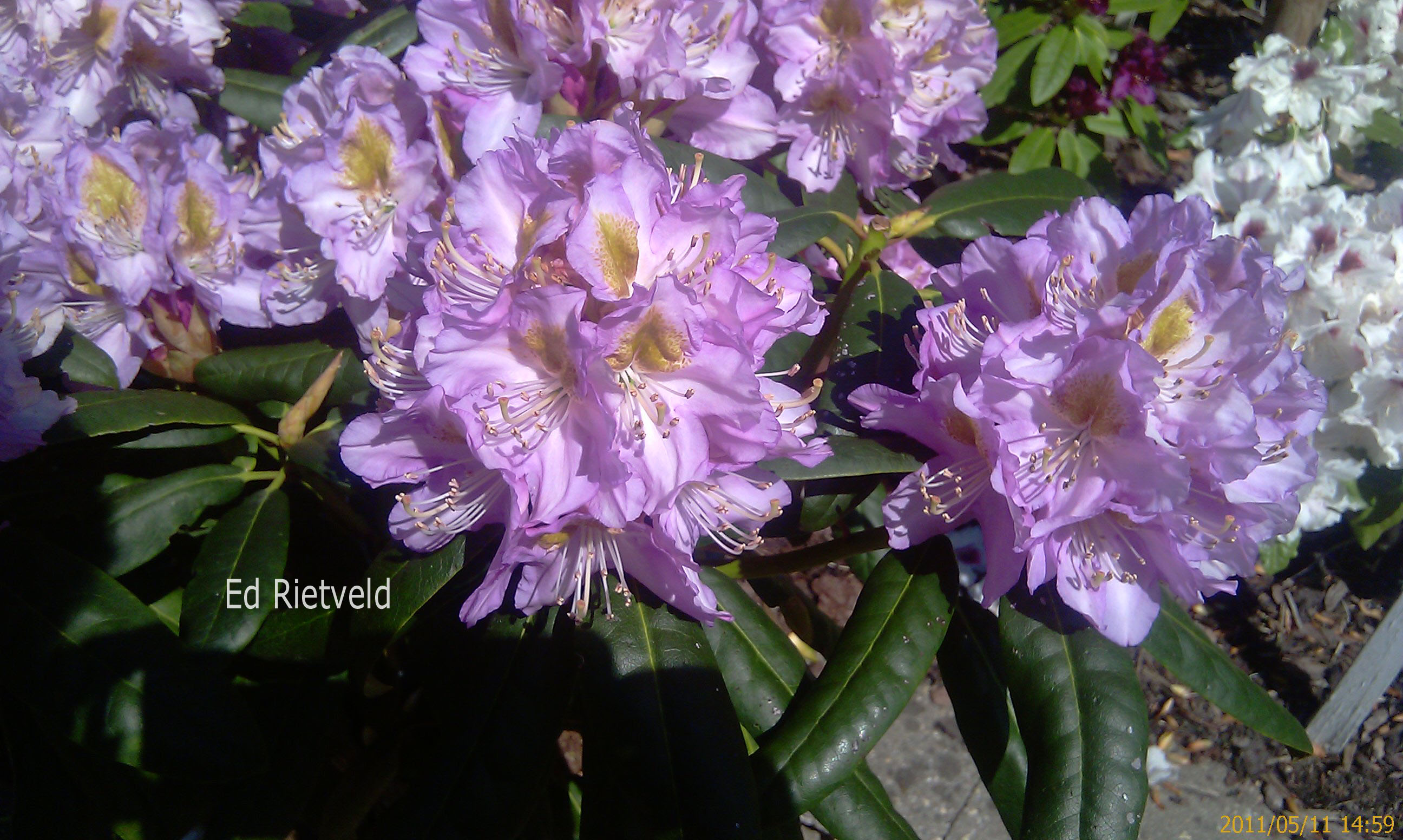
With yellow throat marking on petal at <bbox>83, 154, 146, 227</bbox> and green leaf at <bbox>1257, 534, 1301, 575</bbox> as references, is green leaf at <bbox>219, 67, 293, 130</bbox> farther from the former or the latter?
green leaf at <bbox>1257, 534, 1301, 575</bbox>

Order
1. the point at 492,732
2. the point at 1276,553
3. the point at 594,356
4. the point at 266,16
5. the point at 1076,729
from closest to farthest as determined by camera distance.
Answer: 1. the point at 594,356
2. the point at 1076,729
3. the point at 492,732
4. the point at 266,16
5. the point at 1276,553

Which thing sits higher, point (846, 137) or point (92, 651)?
point (846, 137)

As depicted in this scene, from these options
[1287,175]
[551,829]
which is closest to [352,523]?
[551,829]

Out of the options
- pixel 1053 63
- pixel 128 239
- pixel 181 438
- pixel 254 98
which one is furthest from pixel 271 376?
pixel 1053 63

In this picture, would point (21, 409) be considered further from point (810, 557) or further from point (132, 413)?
point (810, 557)

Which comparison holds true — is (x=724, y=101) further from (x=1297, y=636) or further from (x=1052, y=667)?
(x=1297, y=636)
